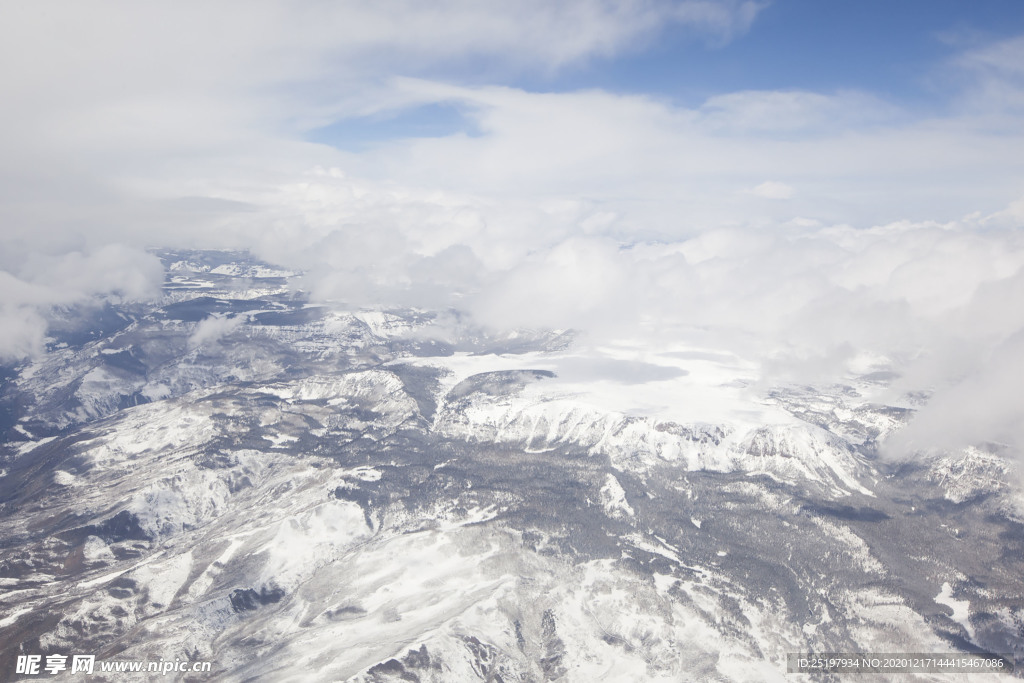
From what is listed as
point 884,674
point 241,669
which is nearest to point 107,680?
point 241,669

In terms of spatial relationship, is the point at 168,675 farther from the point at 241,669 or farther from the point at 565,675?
the point at 565,675

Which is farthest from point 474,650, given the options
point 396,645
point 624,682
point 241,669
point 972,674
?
point 972,674

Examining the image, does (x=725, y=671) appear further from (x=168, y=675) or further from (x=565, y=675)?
(x=168, y=675)

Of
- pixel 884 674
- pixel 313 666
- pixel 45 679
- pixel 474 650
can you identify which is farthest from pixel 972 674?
pixel 45 679

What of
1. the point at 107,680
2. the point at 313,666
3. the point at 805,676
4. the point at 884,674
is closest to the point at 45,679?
the point at 107,680

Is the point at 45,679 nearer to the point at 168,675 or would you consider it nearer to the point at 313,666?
the point at 168,675

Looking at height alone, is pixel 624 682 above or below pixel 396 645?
below
